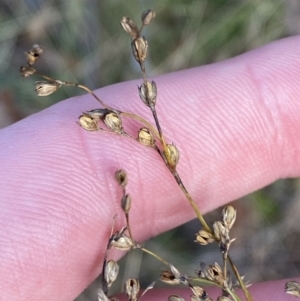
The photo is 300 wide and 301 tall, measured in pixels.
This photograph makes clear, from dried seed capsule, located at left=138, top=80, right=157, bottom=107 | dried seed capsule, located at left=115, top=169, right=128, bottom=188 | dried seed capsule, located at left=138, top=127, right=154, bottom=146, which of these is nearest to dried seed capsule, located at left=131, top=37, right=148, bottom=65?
dried seed capsule, located at left=138, top=80, right=157, bottom=107

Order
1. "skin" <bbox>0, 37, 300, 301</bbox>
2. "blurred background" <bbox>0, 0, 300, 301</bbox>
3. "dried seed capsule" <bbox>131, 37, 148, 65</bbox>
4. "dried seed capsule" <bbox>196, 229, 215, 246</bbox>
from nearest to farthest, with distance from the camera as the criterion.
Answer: "dried seed capsule" <bbox>131, 37, 148, 65</bbox> → "dried seed capsule" <bbox>196, 229, 215, 246</bbox> → "skin" <bbox>0, 37, 300, 301</bbox> → "blurred background" <bbox>0, 0, 300, 301</bbox>

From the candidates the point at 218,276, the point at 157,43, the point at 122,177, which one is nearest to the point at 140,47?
the point at 122,177

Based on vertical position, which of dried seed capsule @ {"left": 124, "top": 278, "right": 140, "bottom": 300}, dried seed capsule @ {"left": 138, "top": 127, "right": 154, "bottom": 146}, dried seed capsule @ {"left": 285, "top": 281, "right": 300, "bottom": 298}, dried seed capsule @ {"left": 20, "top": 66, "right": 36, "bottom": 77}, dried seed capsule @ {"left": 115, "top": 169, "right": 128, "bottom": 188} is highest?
dried seed capsule @ {"left": 20, "top": 66, "right": 36, "bottom": 77}

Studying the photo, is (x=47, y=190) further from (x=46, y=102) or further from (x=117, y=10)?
(x=117, y=10)

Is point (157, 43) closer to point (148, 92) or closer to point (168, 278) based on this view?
point (148, 92)

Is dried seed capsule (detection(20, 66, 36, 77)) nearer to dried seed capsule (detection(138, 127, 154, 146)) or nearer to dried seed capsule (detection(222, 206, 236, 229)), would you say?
dried seed capsule (detection(138, 127, 154, 146))

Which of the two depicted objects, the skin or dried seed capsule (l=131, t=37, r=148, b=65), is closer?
dried seed capsule (l=131, t=37, r=148, b=65)

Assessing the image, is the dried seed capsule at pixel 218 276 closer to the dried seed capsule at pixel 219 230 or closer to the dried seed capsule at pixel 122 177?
the dried seed capsule at pixel 219 230

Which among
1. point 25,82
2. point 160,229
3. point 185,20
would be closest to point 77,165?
point 160,229
